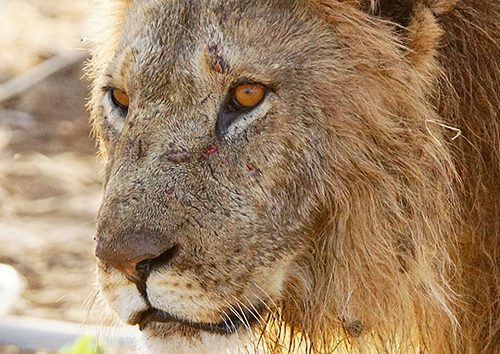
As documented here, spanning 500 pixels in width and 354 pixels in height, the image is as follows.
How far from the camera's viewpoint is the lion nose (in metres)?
3.69

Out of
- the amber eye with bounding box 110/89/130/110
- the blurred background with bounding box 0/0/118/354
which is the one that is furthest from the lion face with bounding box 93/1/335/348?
the blurred background with bounding box 0/0/118/354

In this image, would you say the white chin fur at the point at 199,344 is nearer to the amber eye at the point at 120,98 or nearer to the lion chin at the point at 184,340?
the lion chin at the point at 184,340

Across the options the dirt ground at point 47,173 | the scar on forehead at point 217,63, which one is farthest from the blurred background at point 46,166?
the scar on forehead at point 217,63

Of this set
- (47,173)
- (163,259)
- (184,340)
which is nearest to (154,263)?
(163,259)

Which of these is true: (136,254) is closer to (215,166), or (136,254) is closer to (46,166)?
(215,166)

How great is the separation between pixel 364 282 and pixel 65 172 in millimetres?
4810

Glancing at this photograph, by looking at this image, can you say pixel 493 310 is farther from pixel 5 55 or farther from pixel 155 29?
pixel 5 55

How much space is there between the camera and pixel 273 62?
13.0 feet

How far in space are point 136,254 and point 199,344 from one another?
14.6 inches

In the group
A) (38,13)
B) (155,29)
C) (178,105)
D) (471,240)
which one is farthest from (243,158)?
(38,13)

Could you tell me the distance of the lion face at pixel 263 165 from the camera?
12.6 ft

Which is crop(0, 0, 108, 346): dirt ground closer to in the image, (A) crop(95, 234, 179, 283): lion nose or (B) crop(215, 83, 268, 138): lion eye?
(A) crop(95, 234, 179, 283): lion nose

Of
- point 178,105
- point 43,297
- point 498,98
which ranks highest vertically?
point 178,105

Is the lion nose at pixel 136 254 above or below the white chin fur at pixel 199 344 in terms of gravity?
above
